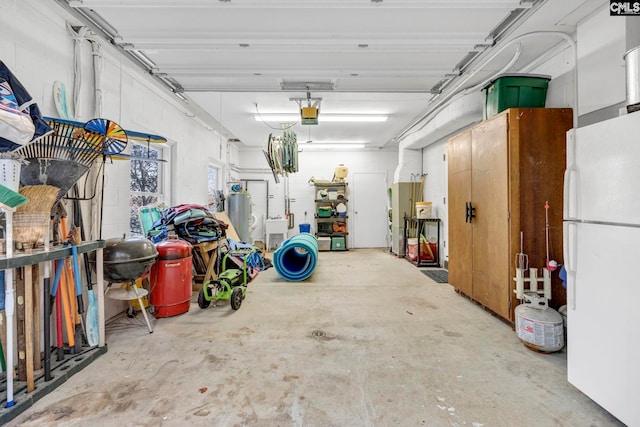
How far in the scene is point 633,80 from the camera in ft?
4.94

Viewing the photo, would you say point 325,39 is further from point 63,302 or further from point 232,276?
point 63,302

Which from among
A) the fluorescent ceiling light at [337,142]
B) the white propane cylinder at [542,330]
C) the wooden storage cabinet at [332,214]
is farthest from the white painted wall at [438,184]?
the white propane cylinder at [542,330]

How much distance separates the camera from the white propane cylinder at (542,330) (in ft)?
7.23

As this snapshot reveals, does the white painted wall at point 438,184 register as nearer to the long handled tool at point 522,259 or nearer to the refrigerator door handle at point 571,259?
the long handled tool at point 522,259

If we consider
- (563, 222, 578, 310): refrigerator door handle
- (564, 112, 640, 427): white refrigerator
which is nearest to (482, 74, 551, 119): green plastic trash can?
(564, 112, 640, 427): white refrigerator

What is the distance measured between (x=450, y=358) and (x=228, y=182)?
A: 5.97 metres

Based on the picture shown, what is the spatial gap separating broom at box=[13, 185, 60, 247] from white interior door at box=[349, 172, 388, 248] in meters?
6.64

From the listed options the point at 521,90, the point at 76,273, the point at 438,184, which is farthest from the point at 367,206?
the point at 76,273

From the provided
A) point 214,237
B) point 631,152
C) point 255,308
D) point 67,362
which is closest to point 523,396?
point 631,152

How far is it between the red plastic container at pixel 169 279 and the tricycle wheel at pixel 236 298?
0.52 m

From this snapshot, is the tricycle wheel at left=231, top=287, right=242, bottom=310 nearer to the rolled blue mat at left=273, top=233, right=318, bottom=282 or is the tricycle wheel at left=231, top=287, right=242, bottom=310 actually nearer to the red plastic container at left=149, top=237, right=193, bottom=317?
the red plastic container at left=149, top=237, right=193, bottom=317

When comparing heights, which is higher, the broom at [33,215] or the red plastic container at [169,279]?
the broom at [33,215]

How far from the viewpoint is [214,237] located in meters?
3.74

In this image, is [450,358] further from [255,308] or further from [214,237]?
[214,237]
